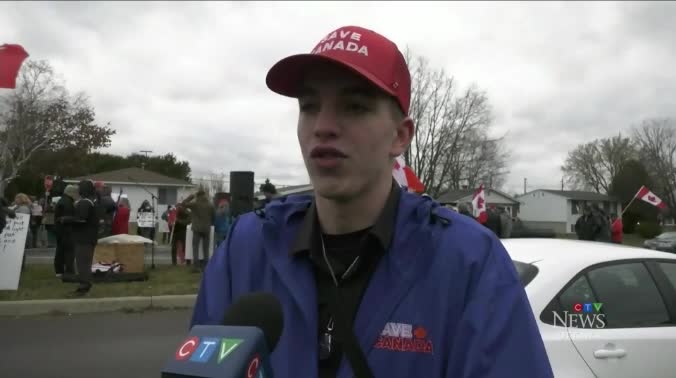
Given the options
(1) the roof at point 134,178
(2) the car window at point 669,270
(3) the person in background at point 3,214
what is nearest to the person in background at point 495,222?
(2) the car window at point 669,270

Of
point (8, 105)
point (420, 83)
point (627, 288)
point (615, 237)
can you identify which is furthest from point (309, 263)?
point (420, 83)

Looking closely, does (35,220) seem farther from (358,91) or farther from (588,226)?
(358,91)

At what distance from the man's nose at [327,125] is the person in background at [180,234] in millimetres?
12518

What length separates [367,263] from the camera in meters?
1.77

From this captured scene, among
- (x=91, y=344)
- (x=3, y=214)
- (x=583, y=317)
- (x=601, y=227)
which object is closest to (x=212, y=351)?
(x=583, y=317)

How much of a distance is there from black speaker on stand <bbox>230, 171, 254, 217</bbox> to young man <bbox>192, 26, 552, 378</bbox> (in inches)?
393

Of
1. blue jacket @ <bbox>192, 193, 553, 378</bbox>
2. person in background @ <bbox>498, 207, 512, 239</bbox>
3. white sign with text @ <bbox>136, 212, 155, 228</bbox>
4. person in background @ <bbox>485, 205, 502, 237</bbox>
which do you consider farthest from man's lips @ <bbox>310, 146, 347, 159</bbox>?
white sign with text @ <bbox>136, 212, 155, 228</bbox>

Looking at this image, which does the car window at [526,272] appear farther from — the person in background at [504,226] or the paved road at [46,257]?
the paved road at [46,257]

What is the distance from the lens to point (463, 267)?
1643 mm

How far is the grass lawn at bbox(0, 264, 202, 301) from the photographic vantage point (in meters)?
9.66

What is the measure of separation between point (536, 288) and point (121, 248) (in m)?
9.09

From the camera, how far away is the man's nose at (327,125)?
5.62 ft

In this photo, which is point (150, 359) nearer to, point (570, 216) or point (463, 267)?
point (463, 267)

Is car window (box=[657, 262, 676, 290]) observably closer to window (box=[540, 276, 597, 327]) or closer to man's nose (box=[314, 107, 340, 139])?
window (box=[540, 276, 597, 327])
